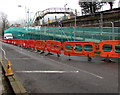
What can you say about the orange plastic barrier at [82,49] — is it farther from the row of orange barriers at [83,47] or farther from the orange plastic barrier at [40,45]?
the orange plastic barrier at [40,45]

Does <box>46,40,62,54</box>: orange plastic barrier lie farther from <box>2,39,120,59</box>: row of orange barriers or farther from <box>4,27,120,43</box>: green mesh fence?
<box>4,27,120,43</box>: green mesh fence

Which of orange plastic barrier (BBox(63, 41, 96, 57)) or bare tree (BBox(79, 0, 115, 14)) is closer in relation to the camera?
orange plastic barrier (BBox(63, 41, 96, 57))

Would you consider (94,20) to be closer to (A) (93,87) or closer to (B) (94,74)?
(B) (94,74)

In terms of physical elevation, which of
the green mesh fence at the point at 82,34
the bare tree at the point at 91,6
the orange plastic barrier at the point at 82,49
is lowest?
the orange plastic barrier at the point at 82,49

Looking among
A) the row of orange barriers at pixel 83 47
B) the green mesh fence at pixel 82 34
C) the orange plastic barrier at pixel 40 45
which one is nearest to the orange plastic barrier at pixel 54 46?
the row of orange barriers at pixel 83 47

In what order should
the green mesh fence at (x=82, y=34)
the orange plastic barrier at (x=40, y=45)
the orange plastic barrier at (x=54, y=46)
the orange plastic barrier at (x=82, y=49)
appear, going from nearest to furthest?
1. the orange plastic barrier at (x=82, y=49)
2. the green mesh fence at (x=82, y=34)
3. the orange plastic barrier at (x=54, y=46)
4. the orange plastic barrier at (x=40, y=45)

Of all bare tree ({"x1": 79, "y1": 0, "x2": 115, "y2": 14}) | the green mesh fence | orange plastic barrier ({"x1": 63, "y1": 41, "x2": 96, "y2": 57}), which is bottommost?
orange plastic barrier ({"x1": 63, "y1": 41, "x2": 96, "y2": 57})

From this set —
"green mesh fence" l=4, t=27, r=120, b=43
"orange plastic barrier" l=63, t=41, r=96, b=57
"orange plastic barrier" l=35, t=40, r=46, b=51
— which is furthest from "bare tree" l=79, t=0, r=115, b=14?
"orange plastic barrier" l=63, t=41, r=96, b=57

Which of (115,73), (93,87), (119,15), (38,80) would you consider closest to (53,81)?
(38,80)

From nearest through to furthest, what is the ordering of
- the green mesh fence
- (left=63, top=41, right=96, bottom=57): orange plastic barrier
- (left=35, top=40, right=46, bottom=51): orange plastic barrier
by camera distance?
(left=63, top=41, right=96, bottom=57): orange plastic barrier, the green mesh fence, (left=35, top=40, right=46, bottom=51): orange plastic barrier

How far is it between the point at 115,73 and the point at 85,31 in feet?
27.1

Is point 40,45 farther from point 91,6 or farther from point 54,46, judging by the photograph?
point 91,6

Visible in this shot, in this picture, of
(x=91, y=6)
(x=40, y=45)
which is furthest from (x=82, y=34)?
(x=91, y=6)

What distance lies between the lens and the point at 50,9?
48.6 meters
